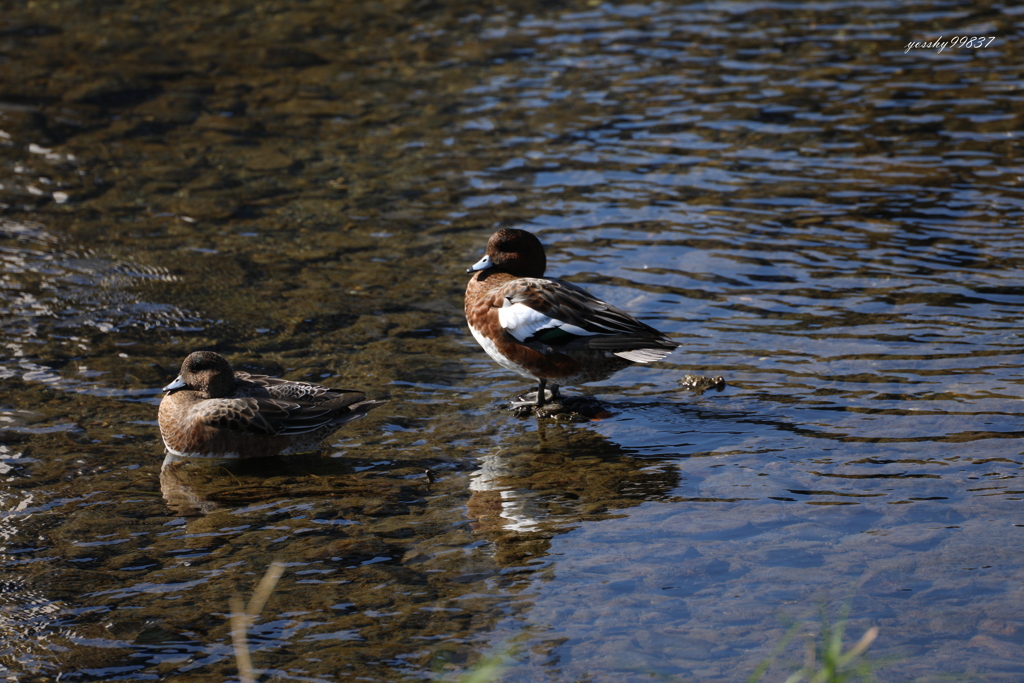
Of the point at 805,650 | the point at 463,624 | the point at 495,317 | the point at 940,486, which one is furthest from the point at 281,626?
the point at 940,486

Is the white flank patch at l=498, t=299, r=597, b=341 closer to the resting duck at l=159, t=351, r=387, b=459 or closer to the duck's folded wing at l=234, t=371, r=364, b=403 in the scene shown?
the resting duck at l=159, t=351, r=387, b=459

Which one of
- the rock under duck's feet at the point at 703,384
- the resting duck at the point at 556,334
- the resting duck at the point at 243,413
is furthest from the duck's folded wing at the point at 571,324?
the resting duck at the point at 243,413

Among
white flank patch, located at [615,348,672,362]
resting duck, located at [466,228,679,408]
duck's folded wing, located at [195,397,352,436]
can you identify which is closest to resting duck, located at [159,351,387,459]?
duck's folded wing, located at [195,397,352,436]

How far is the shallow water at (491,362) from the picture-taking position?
5.02m

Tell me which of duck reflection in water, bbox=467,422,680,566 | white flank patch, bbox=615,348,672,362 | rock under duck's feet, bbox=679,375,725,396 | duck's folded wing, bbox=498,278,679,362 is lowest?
duck reflection in water, bbox=467,422,680,566

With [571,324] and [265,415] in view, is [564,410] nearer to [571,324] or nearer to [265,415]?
[571,324]

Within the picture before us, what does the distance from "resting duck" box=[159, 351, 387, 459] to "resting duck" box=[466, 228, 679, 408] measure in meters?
0.99

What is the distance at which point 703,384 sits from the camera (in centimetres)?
780

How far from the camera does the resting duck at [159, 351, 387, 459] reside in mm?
6875

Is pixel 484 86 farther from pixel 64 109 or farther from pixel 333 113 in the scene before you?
pixel 64 109

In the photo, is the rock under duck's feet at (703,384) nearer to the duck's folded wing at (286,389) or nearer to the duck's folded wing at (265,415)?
the duck's folded wing at (286,389)

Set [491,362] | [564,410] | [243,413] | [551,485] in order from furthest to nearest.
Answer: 1. [491,362]
2. [564,410]
3. [243,413]
4. [551,485]

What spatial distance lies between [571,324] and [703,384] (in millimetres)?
1242

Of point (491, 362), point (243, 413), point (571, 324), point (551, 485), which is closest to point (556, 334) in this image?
point (571, 324)
